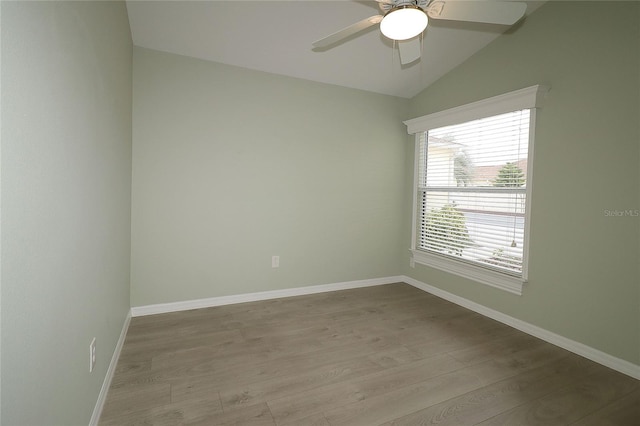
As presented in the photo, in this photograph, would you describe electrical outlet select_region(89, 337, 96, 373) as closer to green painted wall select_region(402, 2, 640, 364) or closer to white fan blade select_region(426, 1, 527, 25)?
white fan blade select_region(426, 1, 527, 25)

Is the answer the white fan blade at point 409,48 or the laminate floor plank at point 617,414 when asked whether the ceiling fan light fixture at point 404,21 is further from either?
the laminate floor plank at point 617,414

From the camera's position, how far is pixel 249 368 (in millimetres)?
2146

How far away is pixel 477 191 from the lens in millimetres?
3236

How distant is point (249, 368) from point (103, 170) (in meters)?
1.52

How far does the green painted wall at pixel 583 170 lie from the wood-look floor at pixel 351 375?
350mm

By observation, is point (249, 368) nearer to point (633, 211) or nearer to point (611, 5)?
point (633, 211)

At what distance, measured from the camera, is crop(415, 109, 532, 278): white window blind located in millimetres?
2879

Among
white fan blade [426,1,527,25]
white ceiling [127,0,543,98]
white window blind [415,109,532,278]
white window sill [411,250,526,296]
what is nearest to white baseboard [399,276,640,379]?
white window sill [411,250,526,296]

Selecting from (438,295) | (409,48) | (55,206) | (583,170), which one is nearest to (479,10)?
(409,48)

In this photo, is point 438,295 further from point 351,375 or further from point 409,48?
point 409,48

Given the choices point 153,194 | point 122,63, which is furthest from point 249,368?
point 122,63

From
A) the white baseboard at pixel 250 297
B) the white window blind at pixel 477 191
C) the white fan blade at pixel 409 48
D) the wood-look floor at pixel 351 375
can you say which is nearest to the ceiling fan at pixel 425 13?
the white fan blade at pixel 409 48

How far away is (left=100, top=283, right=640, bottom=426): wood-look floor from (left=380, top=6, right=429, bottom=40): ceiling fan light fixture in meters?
2.05

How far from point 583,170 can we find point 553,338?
1348 millimetres
